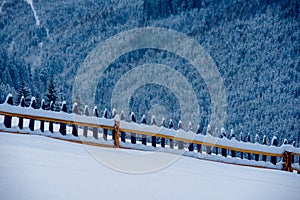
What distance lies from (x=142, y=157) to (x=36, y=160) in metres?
2.93

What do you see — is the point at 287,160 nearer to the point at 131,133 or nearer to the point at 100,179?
the point at 131,133

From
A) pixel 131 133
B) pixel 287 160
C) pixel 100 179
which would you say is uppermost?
pixel 131 133

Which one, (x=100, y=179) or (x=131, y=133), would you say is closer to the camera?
(x=100, y=179)

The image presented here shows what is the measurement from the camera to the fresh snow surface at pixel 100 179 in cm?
528

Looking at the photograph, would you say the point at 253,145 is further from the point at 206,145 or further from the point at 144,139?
the point at 144,139

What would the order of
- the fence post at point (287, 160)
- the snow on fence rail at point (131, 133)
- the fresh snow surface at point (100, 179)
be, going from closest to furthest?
1. the fresh snow surface at point (100, 179)
2. the snow on fence rail at point (131, 133)
3. the fence post at point (287, 160)

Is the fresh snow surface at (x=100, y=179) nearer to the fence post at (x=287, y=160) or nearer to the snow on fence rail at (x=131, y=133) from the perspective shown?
the snow on fence rail at (x=131, y=133)

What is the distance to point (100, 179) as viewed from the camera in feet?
19.7

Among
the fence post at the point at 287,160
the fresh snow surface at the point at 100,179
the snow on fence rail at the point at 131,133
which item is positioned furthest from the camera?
the fence post at the point at 287,160

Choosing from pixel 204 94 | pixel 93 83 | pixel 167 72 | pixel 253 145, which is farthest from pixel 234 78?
pixel 253 145

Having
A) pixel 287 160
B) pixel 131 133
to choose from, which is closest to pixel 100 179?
pixel 131 133

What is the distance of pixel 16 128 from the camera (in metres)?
9.00

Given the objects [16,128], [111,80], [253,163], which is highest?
[111,80]

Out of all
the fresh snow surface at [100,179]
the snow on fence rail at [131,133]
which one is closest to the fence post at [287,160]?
the snow on fence rail at [131,133]
